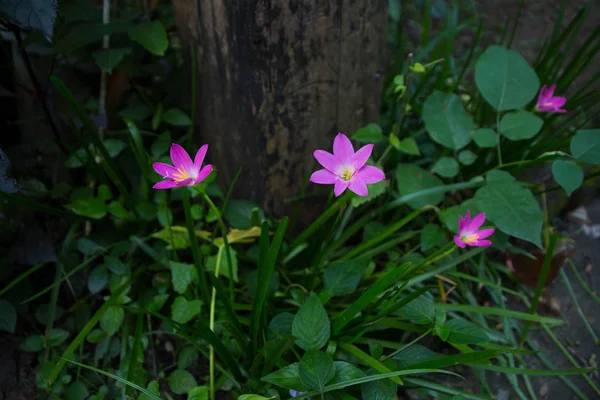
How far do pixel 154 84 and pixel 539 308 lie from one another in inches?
50.8

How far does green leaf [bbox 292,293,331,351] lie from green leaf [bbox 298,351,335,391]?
0.15 ft

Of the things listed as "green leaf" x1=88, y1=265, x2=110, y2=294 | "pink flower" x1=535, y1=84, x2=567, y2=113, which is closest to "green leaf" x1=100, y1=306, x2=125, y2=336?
"green leaf" x1=88, y1=265, x2=110, y2=294

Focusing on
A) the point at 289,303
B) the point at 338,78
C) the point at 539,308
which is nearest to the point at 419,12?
the point at 338,78

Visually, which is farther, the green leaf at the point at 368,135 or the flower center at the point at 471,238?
the green leaf at the point at 368,135

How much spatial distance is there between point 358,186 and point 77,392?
0.77 meters

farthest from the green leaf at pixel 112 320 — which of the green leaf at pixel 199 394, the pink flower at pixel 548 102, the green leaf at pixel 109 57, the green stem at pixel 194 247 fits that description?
the pink flower at pixel 548 102

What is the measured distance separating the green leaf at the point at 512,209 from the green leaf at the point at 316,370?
0.51m

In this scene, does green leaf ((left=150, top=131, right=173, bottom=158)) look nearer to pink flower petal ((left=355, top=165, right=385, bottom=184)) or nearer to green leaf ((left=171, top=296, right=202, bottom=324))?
green leaf ((left=171, top=296, right=202, bottom=324))

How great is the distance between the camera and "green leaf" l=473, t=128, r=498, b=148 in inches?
48.9

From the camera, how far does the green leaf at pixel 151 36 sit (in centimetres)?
116

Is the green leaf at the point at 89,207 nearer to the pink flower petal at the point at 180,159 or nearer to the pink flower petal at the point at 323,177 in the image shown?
the pink flower petal at the point at 180,159

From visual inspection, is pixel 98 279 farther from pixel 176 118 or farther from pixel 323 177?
pixel 323 177

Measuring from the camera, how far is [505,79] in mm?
1298

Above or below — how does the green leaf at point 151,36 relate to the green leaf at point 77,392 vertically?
above
